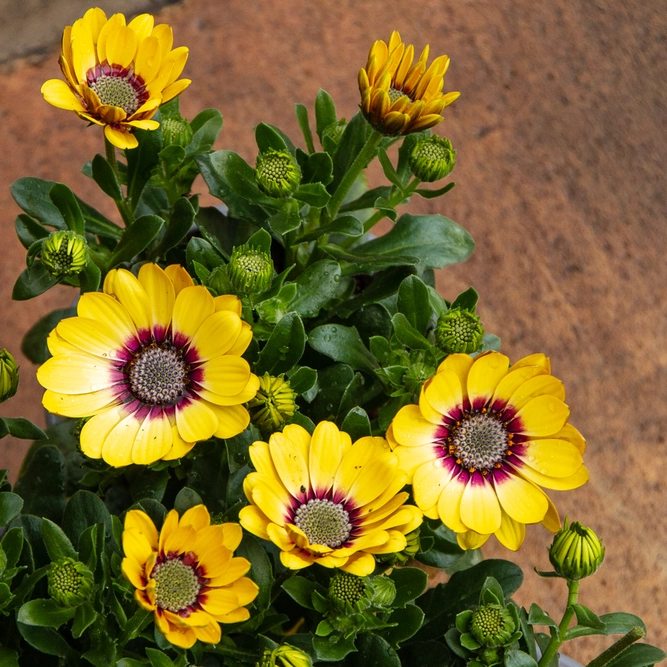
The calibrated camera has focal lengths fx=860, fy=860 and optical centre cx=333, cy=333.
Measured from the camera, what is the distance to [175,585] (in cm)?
69

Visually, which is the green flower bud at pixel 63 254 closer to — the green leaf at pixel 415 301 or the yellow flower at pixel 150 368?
the yellow flower at pixel 150 368

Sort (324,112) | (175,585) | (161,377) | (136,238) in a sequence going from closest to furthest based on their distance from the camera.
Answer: (175,585)
(161,377)
(136,238)
(324,112)

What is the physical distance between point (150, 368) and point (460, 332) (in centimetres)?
29

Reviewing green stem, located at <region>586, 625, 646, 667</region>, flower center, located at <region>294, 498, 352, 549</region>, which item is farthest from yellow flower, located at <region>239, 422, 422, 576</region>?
green stem, located at <region>586, 625, 646, 667</region>

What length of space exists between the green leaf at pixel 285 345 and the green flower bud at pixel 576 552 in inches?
11.6

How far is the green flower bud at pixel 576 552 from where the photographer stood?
763 mm

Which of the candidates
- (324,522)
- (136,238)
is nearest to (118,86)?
(136,238)

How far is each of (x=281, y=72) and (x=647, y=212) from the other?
0.80 meters

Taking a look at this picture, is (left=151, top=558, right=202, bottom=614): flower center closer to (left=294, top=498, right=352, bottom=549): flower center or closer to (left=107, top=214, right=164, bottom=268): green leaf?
(left=294, top=498, right=352, bottom=549): flower center

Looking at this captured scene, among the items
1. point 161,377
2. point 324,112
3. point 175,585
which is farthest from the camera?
point 324,112

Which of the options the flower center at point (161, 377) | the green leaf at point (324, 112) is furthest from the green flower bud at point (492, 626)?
the green leaf at point (324, 112)

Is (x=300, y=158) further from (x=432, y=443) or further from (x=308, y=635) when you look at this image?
(x=308, y=635)

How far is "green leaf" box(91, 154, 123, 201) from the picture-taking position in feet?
3.05

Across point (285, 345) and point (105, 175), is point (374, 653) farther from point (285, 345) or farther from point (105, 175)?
point (105, 175)
